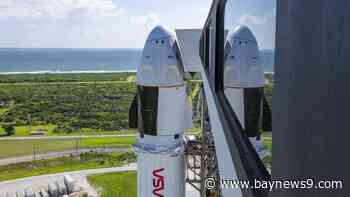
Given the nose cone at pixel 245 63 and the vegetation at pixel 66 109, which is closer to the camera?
the nose cone at pixel 245 63

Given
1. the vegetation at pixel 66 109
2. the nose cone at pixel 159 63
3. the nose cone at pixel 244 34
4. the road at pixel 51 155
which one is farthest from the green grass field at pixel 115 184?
the nose cone at pixel 244 34

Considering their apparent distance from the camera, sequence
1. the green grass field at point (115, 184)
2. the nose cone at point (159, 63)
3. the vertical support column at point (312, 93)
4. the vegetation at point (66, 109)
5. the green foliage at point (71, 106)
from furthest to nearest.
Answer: the green foliage at point (71, 106) → the vegetation at point (66, 109) → the green grass field at point (115, 184) → the nose cone at point (159, 63) → the vertical support column at point (312, 93)

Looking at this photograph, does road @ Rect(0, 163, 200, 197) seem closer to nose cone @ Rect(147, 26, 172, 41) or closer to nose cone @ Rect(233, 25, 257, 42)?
nose cone @ Rect(147, 26, 172, 41)

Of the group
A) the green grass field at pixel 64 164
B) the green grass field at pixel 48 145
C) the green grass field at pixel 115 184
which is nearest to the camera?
the green grass field at pixel 115 184

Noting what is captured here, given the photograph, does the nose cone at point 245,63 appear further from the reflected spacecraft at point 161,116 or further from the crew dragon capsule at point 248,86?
the reflected spacecraft at point 161,116

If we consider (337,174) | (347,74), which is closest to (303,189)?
(337,174)

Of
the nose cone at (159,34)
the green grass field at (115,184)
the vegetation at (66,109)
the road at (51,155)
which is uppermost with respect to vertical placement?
the nose cone at (159,34)

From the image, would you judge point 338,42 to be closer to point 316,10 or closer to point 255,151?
point 316,10

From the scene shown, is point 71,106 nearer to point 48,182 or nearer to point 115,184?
point 48,182

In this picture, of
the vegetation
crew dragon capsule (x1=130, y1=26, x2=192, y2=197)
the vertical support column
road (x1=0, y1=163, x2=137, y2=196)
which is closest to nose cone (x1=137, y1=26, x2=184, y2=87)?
crew dragon capsule (x1=130, y1=26, x2=192, y2=197)
